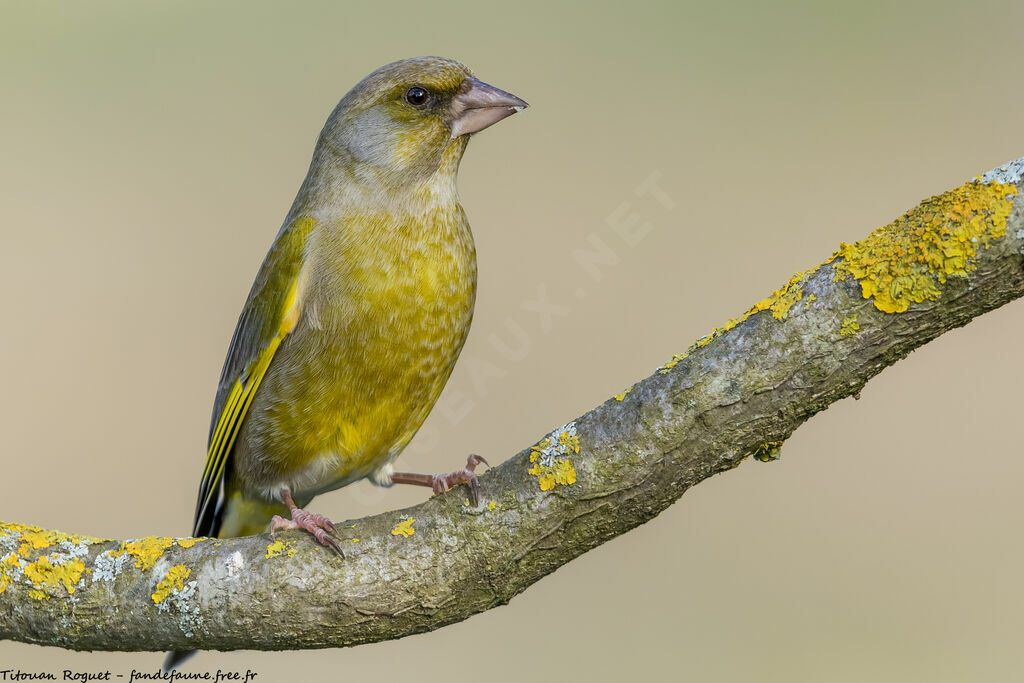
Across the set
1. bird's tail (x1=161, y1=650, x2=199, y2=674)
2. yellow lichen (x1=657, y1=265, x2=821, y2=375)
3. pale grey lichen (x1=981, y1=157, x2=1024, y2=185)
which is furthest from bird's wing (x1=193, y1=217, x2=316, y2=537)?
pale grey lichen (x1=981, y1=157, x2=1024, y2=185)

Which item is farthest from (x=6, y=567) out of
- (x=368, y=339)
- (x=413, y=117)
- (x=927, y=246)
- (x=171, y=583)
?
(x=927, y=246)

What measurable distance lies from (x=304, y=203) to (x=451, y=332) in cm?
81

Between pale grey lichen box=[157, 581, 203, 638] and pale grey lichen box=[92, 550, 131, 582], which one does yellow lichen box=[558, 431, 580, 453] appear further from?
pale grey lichen box=[92, 550, 131, 582]

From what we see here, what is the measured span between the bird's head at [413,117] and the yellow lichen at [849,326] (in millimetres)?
1797

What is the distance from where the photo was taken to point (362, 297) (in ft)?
11.8

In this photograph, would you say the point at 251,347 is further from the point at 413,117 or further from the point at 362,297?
the point at 413,117

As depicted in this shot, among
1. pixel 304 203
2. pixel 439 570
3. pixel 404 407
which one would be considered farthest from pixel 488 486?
pixel 304 203

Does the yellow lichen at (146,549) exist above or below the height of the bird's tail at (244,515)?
below

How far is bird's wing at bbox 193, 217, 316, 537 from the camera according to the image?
378cm

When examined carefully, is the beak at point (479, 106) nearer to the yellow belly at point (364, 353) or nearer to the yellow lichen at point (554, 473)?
the yellow belly at point (364, 353)

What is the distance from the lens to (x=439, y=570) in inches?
115

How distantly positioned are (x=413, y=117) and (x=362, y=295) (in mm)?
734

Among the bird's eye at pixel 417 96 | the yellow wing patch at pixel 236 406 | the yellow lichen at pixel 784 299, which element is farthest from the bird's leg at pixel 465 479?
the bird's eye at pixel 417 96

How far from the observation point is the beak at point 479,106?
375cm
